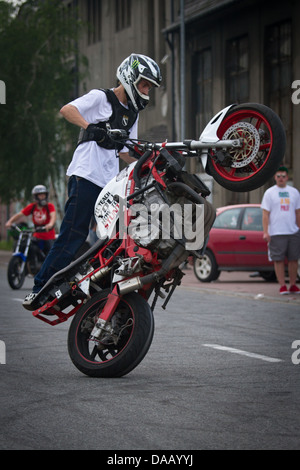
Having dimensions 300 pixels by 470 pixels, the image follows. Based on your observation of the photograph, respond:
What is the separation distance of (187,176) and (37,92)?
26.5 m

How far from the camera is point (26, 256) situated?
51.8 feet

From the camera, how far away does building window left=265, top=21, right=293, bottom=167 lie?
2575 centimetres

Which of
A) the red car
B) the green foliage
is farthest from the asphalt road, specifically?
the green foliage

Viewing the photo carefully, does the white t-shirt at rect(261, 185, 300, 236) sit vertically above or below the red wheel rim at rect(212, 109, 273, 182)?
below

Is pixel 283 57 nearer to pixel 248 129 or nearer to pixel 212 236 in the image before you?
pixel 212 236

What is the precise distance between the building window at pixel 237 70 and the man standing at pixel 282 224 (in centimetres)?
1471

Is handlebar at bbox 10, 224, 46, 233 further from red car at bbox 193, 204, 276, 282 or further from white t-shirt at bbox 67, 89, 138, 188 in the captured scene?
white t-shirt at bbox 67, 89, 138, 188

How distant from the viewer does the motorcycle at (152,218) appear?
5.45 metres

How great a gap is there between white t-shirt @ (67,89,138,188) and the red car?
10.9 m

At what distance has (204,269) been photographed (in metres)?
17.7

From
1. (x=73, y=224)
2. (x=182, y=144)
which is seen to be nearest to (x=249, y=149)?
(x=182, y=144)

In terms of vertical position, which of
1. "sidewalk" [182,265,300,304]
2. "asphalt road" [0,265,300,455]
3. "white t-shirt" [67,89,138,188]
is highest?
"white t-shirt" [67,89,138,188]
